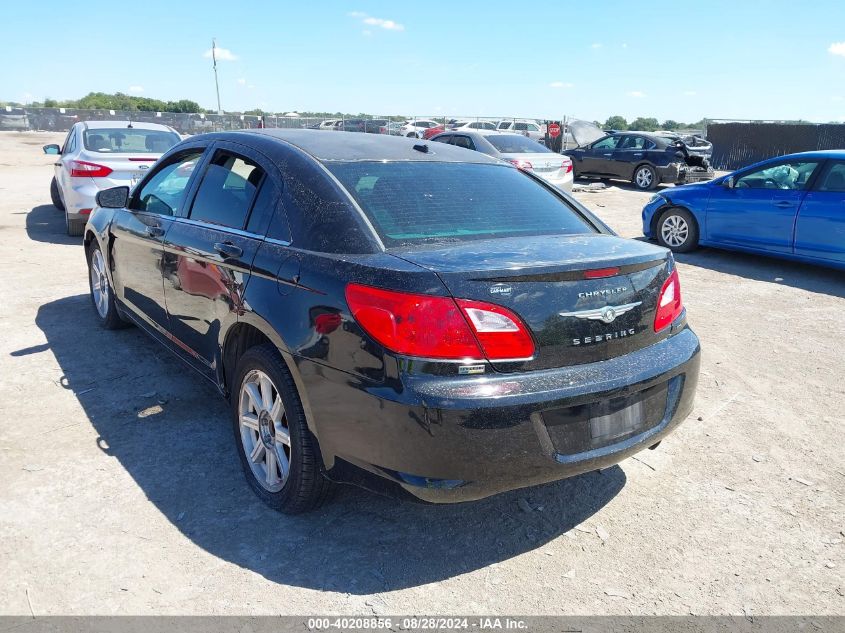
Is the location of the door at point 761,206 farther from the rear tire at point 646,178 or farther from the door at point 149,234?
the rear tire at point 646,178

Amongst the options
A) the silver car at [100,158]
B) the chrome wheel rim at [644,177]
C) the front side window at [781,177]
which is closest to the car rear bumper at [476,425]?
the front side window at [781,177]

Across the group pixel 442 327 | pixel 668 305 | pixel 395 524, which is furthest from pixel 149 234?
pixel 668 305

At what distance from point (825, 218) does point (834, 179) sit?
48 cm

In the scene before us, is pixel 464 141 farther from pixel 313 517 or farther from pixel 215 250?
pixel 313 517

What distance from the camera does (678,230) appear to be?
9.69m

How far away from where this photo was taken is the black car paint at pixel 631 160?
1789 centimetres

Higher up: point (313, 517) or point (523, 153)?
point (523, 153)

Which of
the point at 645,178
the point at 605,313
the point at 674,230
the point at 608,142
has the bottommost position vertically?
the point at 674,230

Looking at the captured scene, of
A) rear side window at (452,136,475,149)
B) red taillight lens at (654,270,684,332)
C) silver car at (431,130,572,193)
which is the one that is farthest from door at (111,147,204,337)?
rear side window at (452,136,475,149)

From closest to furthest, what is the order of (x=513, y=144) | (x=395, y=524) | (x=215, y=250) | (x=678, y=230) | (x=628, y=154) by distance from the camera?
(x=395, y=524) → (x=215, y=250) → (x=678, y=230) → (x=513, y=144) → (x=628, y=154)

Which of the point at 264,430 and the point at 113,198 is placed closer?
the point at 264,430

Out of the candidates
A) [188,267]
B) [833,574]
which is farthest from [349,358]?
[833,574]

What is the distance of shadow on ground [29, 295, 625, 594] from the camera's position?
2.80 m

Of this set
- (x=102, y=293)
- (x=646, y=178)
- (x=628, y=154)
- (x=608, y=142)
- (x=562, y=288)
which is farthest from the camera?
(x=608, y=142)
